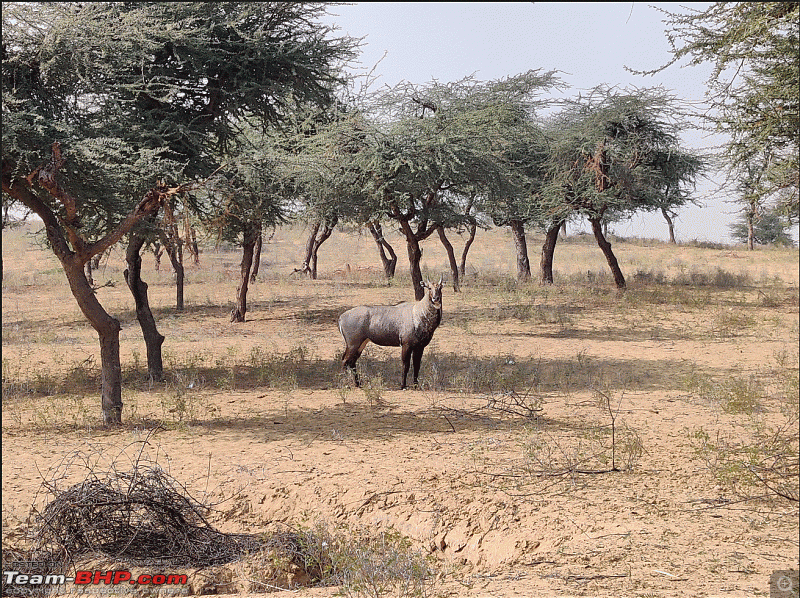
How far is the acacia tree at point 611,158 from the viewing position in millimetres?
23656

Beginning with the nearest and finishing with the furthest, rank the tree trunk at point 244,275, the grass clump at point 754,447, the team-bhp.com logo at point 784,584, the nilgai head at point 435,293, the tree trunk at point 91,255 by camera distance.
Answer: the team-bhp.com logo at point 784,584 < the grass clump at point 754,447 < the tree trunk at point 91,255 < the nilgai head at point 435,293 < the tree trunk at point 244,275

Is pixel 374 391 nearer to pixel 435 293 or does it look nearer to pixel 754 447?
pixel 435 293

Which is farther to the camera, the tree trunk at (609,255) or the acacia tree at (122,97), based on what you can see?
the tree trunk at (609,255)

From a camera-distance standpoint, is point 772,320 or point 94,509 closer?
point 94,509

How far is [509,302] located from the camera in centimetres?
2216

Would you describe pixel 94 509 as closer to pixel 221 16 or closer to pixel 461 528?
pixel 461 528

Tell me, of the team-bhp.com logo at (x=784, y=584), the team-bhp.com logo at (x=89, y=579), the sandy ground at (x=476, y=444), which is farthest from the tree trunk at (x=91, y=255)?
the team-bhp.com logo at (x=784, y=584)

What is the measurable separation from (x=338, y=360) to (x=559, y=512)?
7958mm

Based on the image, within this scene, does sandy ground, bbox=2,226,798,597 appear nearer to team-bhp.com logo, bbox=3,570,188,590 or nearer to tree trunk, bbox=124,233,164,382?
tree trunk, bbox=124,233,164,382

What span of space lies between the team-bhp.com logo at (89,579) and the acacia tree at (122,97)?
3.91 metres

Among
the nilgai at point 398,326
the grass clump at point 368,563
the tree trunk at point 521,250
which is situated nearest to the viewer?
the grass clump at point 368,563

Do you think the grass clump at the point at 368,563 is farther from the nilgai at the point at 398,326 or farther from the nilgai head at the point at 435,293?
the nilgai at the point at 398,326

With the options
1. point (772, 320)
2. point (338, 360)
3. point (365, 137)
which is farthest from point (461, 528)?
point (772, 320)

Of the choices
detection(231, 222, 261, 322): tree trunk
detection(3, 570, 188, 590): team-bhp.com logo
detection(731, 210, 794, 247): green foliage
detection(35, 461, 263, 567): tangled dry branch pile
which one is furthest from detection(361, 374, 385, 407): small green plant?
detection(731, 210, 794, 247): green foliage
